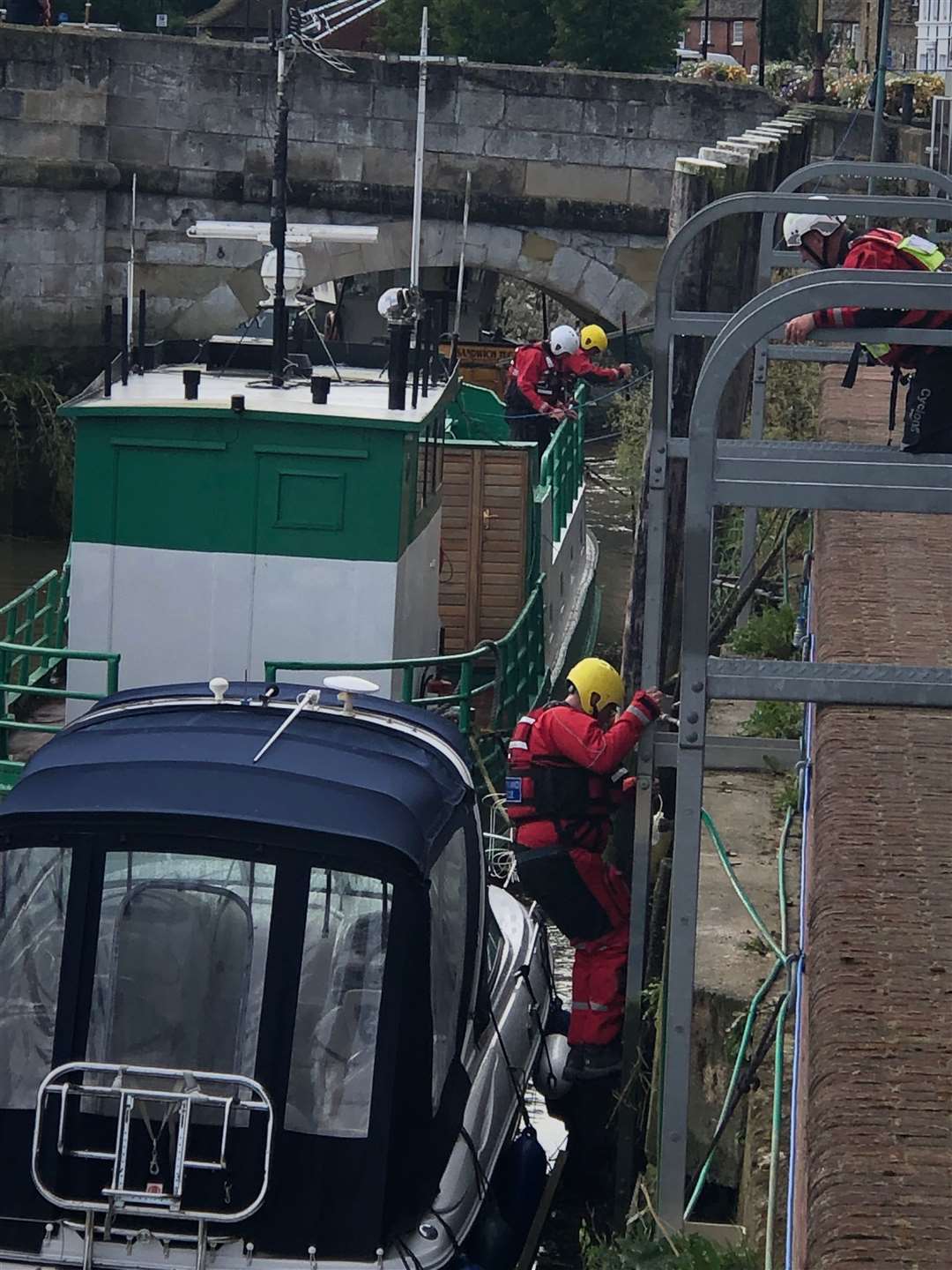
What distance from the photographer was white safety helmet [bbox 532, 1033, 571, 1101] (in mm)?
9297

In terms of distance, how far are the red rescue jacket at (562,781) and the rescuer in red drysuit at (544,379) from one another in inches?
390

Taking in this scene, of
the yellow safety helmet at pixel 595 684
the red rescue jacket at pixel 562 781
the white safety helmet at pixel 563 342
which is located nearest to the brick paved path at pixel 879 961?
the red rescue jacket at pixel 562 781

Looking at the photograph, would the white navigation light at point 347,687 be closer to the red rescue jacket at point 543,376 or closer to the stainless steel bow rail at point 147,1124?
the stainless steel bow rail at point 147,1124

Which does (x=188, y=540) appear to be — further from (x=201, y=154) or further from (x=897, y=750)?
(x=201, y=154)

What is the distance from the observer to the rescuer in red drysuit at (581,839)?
8852 mm

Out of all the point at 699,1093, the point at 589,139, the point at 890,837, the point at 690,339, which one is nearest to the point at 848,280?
the point at 890,837

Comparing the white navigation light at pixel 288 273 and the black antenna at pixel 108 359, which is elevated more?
the white navigation light at pixel 288 273

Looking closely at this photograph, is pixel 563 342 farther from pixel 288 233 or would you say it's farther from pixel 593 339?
pixel 288 233

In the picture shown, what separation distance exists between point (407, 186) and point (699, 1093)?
19.5m

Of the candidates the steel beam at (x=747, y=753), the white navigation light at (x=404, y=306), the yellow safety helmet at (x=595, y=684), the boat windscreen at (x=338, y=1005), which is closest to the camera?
the boat windscreen at (x=338, y=1005)

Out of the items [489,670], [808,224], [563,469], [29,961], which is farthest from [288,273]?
[29,961]

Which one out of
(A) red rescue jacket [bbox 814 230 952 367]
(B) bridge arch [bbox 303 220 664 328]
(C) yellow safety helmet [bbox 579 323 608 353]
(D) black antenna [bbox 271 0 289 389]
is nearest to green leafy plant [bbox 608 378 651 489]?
(C) yellow safety helmet [bbox 579 323 608 353]

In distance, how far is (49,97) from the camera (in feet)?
79.9

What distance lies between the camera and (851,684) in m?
4.52
